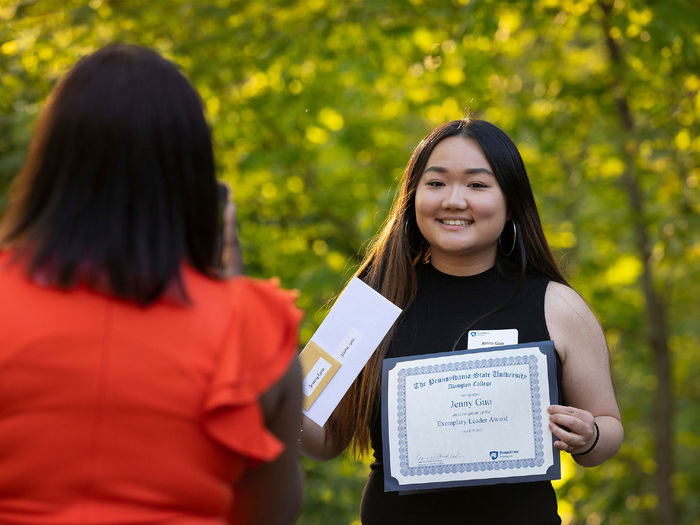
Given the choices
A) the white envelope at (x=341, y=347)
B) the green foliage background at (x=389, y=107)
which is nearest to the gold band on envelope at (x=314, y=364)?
the white envelope at (x=341, y=347)

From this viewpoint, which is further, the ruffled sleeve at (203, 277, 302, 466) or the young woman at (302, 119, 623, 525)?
Result: the young woman at (302, 119, 623, 525)

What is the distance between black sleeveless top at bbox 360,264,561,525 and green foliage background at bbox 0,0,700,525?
7.79 feet

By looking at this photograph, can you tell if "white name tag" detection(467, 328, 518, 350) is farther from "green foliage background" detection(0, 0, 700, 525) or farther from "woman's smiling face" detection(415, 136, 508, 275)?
A: "green foliage background" detection(0, 0, 700, 525)

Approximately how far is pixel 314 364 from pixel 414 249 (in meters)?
0.61

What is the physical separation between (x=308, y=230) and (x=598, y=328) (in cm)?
599

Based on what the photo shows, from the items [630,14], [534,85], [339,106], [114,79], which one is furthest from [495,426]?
[534,85]

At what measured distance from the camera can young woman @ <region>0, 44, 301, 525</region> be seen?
1.57 m

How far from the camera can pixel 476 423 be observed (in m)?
2.90

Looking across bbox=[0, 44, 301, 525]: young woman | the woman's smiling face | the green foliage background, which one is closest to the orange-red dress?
bbox=[0, 44, 301, 525]: young woman

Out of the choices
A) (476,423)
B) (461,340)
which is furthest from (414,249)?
(476,423)

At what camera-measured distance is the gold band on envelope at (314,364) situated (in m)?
3.03
